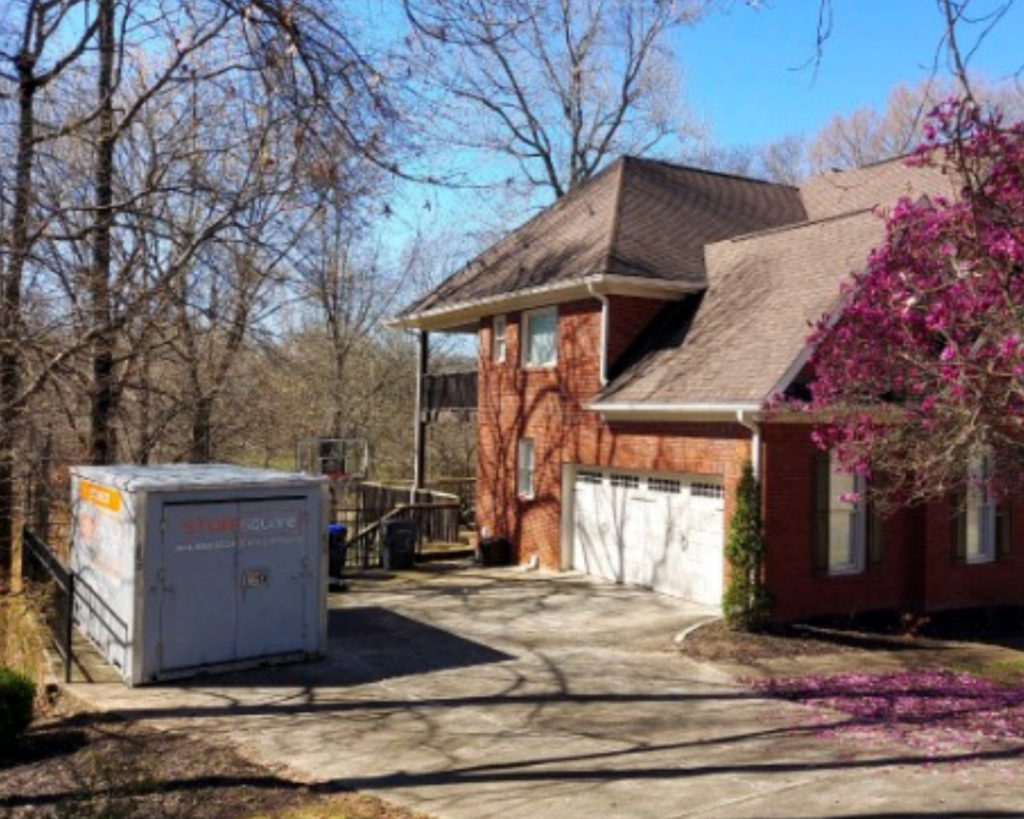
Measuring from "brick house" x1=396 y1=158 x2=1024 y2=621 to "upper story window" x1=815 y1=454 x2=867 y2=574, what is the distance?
0.03m

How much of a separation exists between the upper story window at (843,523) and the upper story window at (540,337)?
21.0 feet

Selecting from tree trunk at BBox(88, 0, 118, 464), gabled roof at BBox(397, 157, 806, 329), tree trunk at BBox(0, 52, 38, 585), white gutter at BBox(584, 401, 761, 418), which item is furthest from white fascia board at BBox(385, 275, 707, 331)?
tree trunk at BBox(0, 52, 38, 585)

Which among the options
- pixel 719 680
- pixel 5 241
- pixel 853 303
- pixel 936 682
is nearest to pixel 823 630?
pixel 936 682

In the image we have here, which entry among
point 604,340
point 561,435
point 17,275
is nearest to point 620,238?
point 604,340

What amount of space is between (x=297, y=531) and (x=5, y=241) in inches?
171

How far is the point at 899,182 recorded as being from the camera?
20594 mm

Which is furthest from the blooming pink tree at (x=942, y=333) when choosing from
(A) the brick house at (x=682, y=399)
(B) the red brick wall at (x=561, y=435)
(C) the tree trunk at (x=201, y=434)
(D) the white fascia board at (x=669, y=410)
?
(C) the tree trunk at (x=201, y=434)

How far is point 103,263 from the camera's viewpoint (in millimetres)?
14320

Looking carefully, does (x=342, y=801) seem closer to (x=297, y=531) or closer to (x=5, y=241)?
(x=297, y=531)

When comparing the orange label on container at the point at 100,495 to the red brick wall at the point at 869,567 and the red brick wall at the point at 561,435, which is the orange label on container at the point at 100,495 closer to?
the red brick wall at the point at 561,435

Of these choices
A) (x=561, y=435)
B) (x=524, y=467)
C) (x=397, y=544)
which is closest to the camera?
(x=561, y=435)

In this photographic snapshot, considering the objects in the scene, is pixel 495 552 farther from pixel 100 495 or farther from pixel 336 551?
pixel 100 495

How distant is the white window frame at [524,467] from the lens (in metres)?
20.9

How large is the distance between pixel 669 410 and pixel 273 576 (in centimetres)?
708
